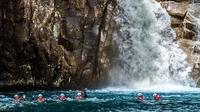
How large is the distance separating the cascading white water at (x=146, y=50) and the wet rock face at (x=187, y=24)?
1.20m

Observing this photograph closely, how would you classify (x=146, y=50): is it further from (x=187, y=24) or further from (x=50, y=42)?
(x=50, y=42)

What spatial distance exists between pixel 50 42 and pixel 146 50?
1729 centimetres

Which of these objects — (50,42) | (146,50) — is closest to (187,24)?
(146,50)

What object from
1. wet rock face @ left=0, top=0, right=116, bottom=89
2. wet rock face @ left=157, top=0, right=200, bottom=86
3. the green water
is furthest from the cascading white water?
the green water

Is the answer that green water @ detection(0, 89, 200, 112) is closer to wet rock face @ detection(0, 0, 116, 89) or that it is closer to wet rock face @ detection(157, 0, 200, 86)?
wet rock face @ detection(0, 0, 116, 89)

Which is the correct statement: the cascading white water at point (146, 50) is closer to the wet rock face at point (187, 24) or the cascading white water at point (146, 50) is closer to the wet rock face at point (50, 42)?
the wet rock face at point (187, 24)

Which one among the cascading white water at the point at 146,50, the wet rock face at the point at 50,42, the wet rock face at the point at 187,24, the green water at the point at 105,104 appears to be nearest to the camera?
the green water at the point at 105,104

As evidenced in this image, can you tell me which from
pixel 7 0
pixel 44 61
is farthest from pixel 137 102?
pixel 7 0

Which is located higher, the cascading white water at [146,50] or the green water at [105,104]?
the cascading white water at [146,50]

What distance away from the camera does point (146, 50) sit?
72938 mm

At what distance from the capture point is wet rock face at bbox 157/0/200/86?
2963 inches

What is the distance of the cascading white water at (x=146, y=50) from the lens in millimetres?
70875

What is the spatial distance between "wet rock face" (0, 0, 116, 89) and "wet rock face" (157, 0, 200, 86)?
15.5 metres

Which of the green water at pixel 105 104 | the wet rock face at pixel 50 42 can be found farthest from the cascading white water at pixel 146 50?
the green water at pixel 105 104
